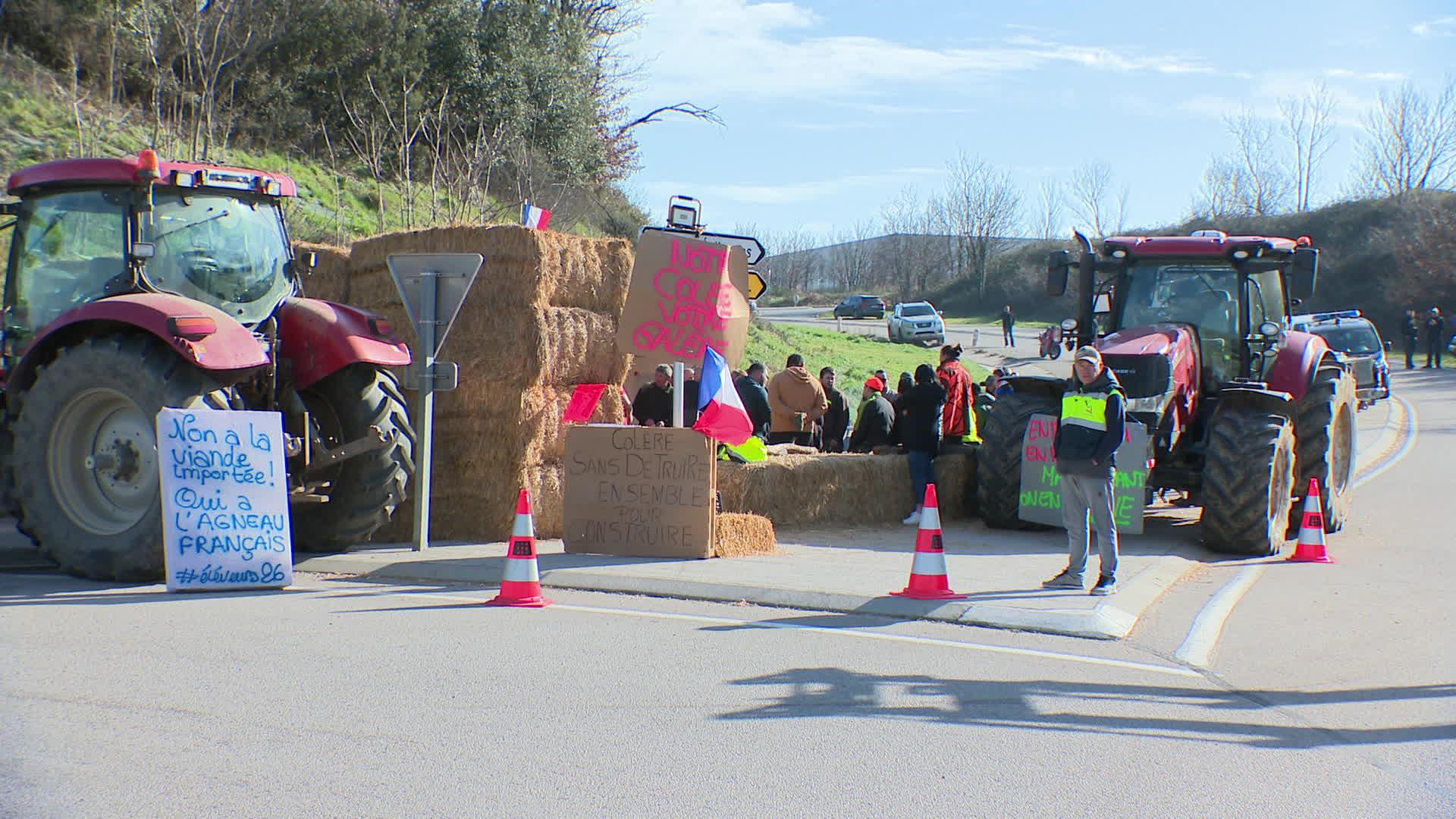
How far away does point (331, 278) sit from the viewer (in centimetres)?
1223

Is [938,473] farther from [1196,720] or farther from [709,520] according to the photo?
[1196,720]

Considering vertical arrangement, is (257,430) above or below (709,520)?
above

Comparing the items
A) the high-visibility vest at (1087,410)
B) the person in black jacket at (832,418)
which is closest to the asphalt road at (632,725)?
the high-visibility vest at (1087,410)

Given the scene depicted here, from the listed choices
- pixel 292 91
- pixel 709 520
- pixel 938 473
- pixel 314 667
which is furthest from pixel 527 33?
pixel 314 667

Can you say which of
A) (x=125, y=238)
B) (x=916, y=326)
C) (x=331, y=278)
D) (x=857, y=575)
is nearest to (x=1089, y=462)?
(x=857, y=575)

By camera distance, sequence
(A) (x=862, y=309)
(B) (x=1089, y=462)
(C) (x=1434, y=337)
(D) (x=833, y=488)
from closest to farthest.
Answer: (B) (x=1089, y=462), (D) (x=833, y=488), (C) (x=1434, y=337), (A) (x=862, y=309)

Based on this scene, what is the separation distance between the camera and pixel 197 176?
9547mm

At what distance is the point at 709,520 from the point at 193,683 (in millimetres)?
5028

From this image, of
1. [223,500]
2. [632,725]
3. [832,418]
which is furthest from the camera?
[832,418]

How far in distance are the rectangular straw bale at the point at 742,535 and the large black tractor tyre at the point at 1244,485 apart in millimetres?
→ 4063

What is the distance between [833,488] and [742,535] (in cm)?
272

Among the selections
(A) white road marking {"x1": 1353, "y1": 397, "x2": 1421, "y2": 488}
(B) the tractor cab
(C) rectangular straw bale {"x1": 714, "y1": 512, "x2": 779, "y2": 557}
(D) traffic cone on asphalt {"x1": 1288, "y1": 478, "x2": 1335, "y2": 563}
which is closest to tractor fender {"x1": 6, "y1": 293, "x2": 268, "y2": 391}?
(B) the tractor cab

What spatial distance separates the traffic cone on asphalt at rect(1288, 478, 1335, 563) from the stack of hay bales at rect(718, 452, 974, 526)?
12.0 ft

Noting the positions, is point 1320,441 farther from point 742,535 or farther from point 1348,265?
point 1348,265
